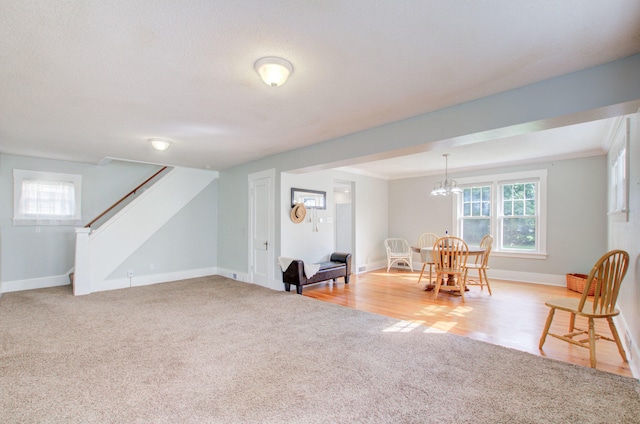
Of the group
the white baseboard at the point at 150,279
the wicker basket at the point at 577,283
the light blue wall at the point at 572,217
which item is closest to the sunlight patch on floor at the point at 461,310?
the wicker basket at the point at 577,283

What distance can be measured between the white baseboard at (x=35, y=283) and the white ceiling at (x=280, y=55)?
3.06 m

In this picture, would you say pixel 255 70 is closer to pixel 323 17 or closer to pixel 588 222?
pixel 323 17

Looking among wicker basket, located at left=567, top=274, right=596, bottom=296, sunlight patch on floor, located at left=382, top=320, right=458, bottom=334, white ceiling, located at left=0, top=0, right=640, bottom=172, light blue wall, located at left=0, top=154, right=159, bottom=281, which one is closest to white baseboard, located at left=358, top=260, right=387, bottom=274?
sunlight patch on floor, located at left=382, top=320, right=458, bottom=334

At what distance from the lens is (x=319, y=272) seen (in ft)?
17.9

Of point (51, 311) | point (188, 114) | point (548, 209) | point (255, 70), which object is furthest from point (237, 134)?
point (548, 209)

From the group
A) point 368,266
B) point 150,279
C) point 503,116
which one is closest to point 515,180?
point 368,266

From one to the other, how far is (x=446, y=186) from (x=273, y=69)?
4779 mm

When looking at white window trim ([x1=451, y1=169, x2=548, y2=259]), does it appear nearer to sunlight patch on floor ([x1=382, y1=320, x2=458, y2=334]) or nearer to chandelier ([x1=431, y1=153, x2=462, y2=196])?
chandelier ([x1=431, y1=153, x2=462, y2=196])

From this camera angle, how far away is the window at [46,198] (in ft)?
17.5

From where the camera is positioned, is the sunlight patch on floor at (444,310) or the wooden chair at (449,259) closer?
the sunlight patch on floor at (444,310)

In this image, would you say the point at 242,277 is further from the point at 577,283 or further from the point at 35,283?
the point at 577,283

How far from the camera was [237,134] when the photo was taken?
4156mm

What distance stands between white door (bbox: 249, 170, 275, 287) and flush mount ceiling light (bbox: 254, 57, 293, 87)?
3253 millimetres

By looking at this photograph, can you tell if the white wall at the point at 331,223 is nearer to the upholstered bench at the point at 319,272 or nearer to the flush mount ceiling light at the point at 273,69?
the upholstered bench at the point at 319,272
